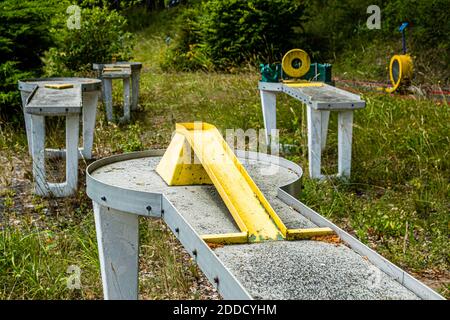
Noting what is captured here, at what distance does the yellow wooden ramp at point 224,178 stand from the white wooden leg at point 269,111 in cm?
370

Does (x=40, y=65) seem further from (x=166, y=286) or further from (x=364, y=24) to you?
(x=364, y=24)

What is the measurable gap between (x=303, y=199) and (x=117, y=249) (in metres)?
2.12

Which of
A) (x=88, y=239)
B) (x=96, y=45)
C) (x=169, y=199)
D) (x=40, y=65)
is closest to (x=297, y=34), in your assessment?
(x=96, y=45)

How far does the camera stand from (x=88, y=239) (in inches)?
157

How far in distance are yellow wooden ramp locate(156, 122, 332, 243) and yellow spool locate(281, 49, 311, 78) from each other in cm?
361

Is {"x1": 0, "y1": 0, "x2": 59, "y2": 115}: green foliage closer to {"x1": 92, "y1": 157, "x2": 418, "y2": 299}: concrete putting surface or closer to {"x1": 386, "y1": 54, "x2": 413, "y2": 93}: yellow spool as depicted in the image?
{"x1": 92, "y1": 157, "x2": 418, "y2": 299}: concrete putting surface

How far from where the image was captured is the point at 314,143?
5438mm

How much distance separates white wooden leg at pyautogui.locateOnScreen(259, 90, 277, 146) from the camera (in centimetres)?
677

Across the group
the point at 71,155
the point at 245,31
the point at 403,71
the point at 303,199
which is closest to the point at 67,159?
the point at 71,155

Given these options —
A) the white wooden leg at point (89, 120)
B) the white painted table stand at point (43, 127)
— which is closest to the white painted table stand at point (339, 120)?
the white painted table stand at point (43, 127)

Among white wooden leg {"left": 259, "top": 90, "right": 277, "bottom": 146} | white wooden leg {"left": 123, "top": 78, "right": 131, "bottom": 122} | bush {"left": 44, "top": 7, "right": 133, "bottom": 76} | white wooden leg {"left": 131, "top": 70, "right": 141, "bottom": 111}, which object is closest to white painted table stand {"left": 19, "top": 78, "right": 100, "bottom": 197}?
white wooden leg {"left": 259, "top": 90, "right": 277, "bottom": 146}

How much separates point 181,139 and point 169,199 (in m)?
0.41

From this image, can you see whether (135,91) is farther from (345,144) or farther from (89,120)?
(345,144)

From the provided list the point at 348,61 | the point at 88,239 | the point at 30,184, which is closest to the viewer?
the point at 88,239
